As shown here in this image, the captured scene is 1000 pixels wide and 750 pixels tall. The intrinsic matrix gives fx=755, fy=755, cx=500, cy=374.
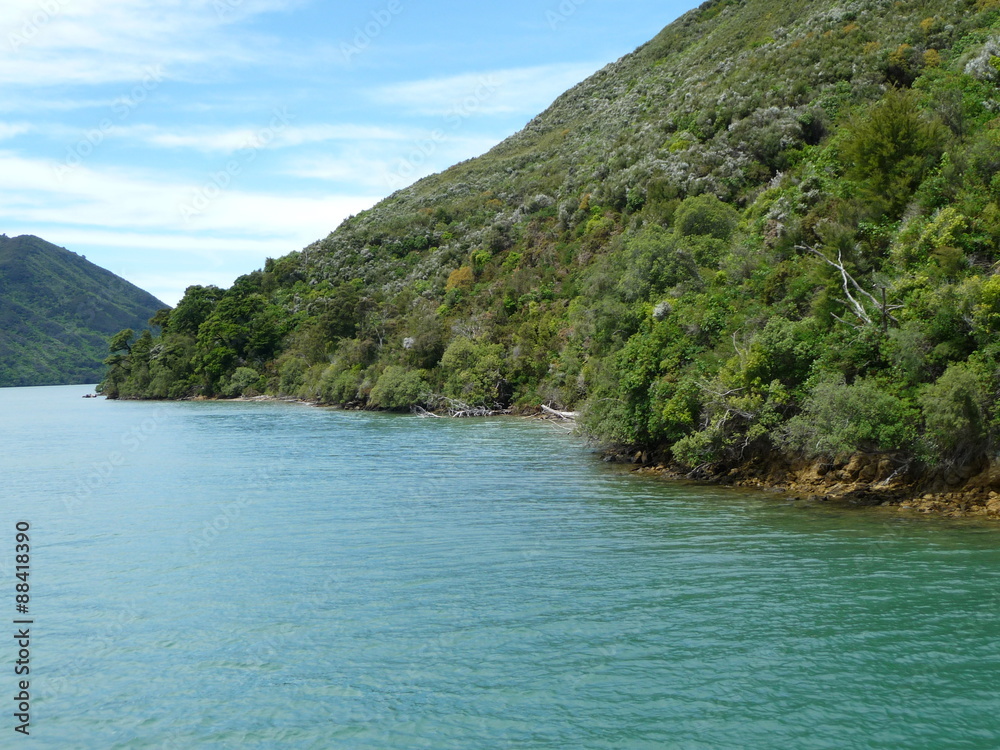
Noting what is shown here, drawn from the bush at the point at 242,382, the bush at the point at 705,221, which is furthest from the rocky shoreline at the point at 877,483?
the bush at the point at 242,382

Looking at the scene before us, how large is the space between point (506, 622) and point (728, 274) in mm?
25097

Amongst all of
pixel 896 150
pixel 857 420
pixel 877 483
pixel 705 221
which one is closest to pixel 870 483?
pixel 877 483

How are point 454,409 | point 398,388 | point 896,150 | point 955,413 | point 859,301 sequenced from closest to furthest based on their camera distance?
point 955,413 → point 859,301 → point 896,150 → point 454,409 → point 398,388

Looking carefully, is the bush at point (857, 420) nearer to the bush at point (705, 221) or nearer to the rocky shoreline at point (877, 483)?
the rocky shoreline at point (877, 483)

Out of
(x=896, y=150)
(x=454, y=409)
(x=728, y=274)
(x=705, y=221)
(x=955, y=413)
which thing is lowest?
(x=454, y=409)

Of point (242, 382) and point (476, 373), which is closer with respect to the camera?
point (476, 373)

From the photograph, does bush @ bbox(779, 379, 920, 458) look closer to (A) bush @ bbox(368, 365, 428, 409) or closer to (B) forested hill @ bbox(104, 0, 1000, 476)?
(B) forested hill @ bbox(104, 0, 1000, 476)

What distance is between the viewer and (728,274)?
35.4 m

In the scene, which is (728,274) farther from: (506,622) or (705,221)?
(506,622)

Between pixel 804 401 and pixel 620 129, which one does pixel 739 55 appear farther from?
pixel 804 401

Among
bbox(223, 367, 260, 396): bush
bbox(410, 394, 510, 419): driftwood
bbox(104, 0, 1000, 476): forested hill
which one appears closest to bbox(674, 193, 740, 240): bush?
bbox(104, 0, 1000, 476): forested hill

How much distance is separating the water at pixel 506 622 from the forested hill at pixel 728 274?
3892mm

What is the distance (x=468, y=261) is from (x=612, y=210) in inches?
1106

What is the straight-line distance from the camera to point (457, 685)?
478 inches
